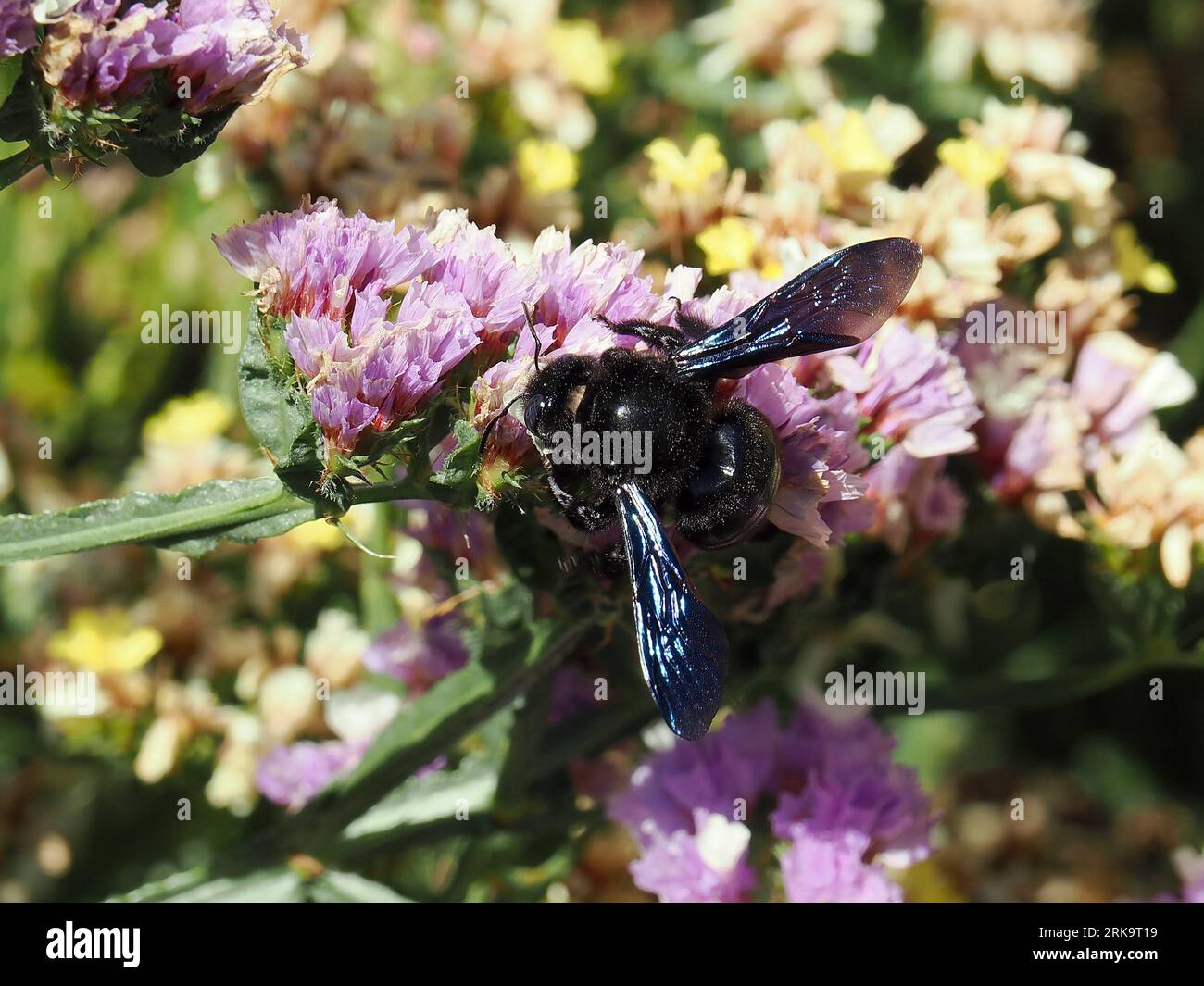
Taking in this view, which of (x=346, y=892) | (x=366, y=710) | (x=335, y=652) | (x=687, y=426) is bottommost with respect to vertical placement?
(x=346, y=892)

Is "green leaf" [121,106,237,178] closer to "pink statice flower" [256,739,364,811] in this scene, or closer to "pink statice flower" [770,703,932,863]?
"pink statice flower" [256,739,364,811]

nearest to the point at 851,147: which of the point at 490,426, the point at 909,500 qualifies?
the point at 909,500

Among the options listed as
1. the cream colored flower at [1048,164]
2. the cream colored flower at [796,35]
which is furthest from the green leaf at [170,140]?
the cream colored flower at [796,35]

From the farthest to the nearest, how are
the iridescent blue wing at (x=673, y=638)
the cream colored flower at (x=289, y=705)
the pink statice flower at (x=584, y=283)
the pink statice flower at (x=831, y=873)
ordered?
the cream colored flower at (x=289, y=705) < the pink statice flower at (x=831, y=873) < the pink statice flower at (x=584, y=283) < the iridescent blue wing at (x=673, y=638)

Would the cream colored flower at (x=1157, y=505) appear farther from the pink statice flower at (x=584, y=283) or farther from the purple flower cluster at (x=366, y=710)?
the purple flower cluster at (x=366, y=710)

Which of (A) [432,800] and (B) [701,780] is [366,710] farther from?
(B) [701,780]
